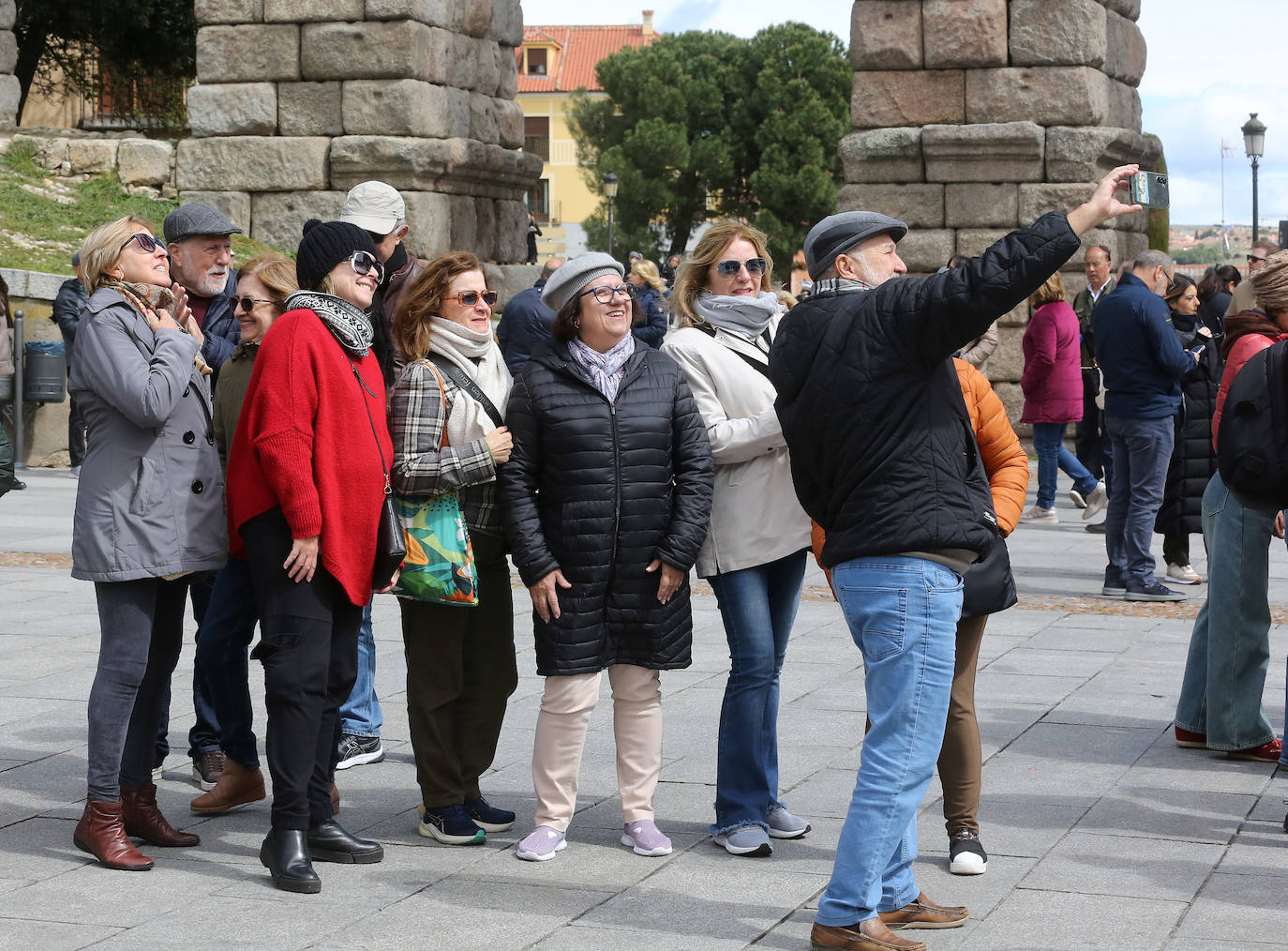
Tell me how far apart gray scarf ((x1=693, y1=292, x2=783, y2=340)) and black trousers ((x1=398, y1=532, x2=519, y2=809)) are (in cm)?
96

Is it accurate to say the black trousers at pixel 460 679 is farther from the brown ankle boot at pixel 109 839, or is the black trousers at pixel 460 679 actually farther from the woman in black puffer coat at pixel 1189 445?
the woman in black puffer coat at pixel 1189 445

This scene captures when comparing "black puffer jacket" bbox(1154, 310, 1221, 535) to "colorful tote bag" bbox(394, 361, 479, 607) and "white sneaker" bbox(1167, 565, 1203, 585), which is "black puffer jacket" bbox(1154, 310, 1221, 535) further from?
"colorful tote bag" bbox(394, 361, 479, 607)

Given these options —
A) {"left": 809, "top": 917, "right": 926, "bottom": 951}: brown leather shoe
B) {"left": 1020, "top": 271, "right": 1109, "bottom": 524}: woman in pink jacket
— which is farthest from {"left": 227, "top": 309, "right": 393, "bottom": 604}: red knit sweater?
{"left": 1020, "top": 271, "right": 1109, "bottom": 524}: woman in pink jacket

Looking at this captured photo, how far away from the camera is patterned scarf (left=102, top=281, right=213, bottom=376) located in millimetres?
5082

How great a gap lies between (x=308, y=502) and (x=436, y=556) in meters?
0.46

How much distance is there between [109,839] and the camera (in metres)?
5.00

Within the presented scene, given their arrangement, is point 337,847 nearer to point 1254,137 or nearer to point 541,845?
point 541,845

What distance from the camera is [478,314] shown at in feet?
17.6

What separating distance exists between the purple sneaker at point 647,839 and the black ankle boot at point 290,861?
0.94m

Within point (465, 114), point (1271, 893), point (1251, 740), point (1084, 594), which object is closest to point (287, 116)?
point (465, 114)

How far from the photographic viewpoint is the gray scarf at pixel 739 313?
536 centimetres

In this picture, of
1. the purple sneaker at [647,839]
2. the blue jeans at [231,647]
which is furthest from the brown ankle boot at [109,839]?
the purple sneaker at [647,839]

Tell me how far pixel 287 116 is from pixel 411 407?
1116 cm

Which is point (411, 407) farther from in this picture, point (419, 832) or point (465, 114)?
point (465, 114)
